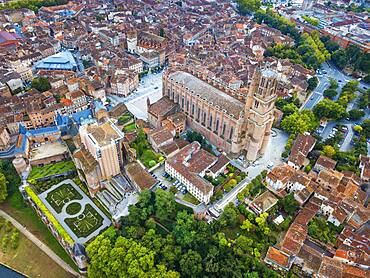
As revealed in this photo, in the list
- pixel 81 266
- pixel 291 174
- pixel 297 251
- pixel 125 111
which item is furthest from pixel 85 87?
pixel 297 251

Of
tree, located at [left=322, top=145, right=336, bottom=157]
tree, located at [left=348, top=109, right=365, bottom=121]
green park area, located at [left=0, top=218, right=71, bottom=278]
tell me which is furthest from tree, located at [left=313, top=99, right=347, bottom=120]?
green park area, located at [left=0, top=218, right=71, bottom=278]

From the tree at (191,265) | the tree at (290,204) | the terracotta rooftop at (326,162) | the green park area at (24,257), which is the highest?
the terracotta rooftop at (326,162)

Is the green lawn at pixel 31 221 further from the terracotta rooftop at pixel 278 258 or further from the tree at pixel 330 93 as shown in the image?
the tree at pixel 330 93

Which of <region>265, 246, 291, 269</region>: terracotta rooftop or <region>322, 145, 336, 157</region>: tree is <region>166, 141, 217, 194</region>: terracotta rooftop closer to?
<region>265, 246, 291, 269</region>: terracotta rooftop

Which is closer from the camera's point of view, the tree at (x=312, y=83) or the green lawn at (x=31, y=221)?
the green lawn at (x=31, y=221)

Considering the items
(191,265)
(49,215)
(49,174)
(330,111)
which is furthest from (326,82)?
(49,215)

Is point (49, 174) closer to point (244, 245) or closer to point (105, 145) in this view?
point (105, 145)

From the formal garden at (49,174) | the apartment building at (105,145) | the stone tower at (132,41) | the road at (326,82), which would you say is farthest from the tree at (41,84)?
the road at (326,82)
